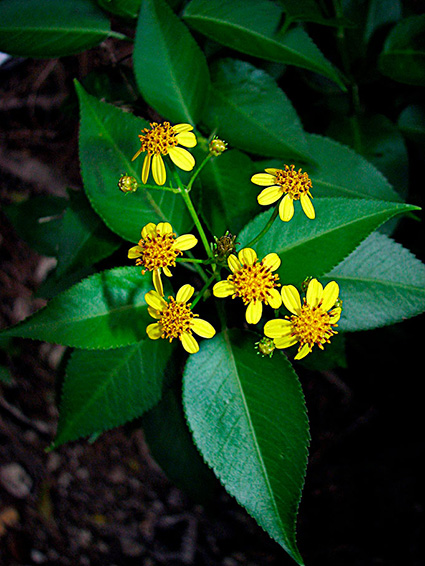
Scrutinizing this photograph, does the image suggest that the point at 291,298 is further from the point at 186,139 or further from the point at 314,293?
the point at 186,139

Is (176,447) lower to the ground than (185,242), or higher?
lower

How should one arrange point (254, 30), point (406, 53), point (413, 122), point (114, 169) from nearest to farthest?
point (114, 169), point (254, 30), point (406, 53), point (413, 122)

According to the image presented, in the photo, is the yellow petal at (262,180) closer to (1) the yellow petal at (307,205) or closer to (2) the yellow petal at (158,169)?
(1) the yellow petal at (307,205)

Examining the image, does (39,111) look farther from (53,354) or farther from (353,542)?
(353,542)

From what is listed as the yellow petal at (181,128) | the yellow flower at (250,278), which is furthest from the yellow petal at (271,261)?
the yellow petal at (181,128)

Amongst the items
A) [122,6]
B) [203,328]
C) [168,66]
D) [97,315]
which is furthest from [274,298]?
[122,6]

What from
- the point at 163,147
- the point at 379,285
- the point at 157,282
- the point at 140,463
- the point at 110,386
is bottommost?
the point at 140,463

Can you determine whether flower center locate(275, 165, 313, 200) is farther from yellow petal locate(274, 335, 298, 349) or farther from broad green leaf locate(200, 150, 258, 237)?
yellow petal locate(274, 335, 298, 349)
